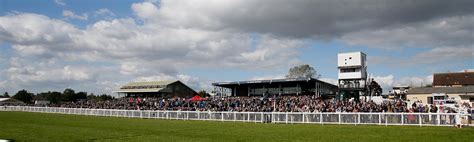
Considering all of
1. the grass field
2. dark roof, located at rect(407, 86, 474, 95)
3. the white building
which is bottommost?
the grass field

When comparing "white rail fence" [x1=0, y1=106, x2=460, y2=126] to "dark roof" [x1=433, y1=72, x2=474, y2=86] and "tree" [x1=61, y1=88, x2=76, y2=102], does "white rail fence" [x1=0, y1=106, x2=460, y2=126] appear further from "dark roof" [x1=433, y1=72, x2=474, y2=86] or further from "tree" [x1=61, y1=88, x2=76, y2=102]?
"tree" [x1=61, y1=88, x2=76, y2=102]

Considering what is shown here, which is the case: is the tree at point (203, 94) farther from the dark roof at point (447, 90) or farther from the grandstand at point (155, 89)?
the dark roof at point (447, 90)

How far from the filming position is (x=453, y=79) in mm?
A: 71125

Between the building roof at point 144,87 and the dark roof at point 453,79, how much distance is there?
5254 centimetres

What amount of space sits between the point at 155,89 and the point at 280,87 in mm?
33357

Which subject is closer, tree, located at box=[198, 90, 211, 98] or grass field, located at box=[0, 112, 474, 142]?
grass field, located at box=[0, 112, 474, 142]

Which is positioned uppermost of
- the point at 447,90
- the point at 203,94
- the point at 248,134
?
the point at 447,90

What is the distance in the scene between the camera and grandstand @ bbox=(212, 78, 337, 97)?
206ft

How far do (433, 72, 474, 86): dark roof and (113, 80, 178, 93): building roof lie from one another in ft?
172

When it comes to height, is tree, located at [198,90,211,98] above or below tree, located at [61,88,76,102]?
above

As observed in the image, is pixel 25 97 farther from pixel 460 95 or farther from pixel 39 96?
pixel 460 95

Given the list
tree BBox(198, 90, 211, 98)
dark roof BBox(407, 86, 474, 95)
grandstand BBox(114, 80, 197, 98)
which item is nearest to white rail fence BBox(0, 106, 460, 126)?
dark roof BBox(407, 86, 474, 95)

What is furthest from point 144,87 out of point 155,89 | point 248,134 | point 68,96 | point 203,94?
point 248,134

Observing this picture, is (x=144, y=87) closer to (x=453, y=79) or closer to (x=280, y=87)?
(x=280, y=87)
